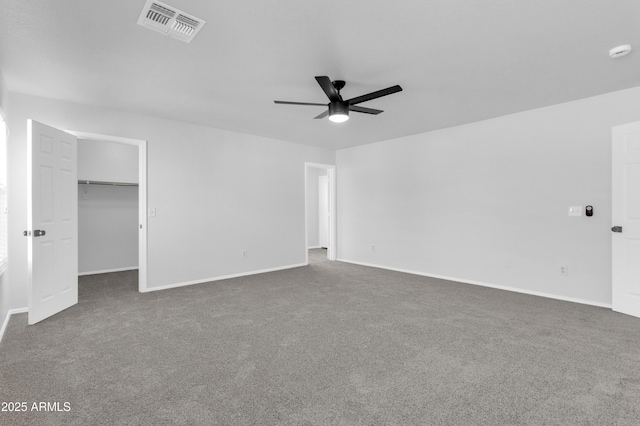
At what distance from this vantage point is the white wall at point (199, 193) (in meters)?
3.68

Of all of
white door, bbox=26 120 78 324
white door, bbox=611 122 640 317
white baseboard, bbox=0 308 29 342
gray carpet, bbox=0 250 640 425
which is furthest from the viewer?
white door, bbox=611 122 640 317

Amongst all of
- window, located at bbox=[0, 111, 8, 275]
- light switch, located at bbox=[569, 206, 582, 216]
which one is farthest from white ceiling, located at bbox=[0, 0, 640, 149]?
light switch, located at bbox=[569, 206, 582, 216]

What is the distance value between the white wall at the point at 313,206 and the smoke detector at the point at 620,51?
6924 mm

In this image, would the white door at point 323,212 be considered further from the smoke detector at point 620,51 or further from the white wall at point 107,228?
the smoke detector at point 620,51

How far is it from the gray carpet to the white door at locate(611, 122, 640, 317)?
0.32 meters

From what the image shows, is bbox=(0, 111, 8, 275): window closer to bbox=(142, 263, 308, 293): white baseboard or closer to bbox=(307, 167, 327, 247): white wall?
bbox=(142, 263, 308, 293): white baseboard

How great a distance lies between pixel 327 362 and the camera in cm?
239

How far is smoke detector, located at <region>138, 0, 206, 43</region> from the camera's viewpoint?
212 centimetres

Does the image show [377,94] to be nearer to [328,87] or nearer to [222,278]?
[328,87]

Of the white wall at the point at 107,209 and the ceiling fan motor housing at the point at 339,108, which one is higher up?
the ceiling fan motor housing at the point at 339,108

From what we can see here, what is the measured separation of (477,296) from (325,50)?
3.69 meters

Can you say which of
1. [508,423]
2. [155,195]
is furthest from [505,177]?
[155,195]

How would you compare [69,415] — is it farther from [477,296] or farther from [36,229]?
[477,296]

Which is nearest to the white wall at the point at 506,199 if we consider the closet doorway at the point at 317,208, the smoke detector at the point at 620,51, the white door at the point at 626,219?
the white door at the point at 626,219
